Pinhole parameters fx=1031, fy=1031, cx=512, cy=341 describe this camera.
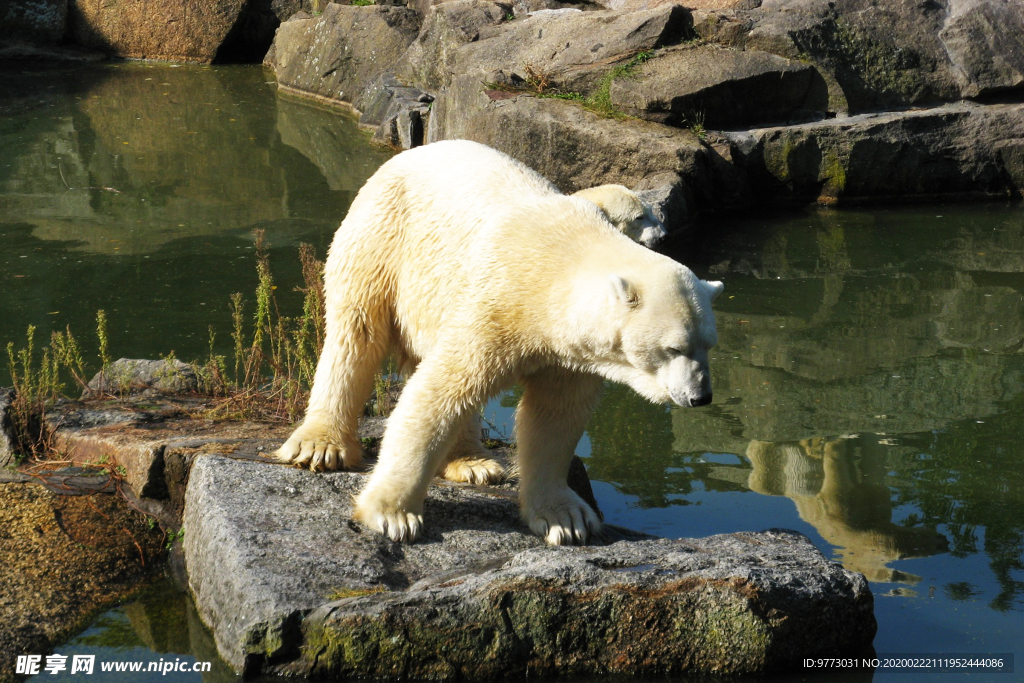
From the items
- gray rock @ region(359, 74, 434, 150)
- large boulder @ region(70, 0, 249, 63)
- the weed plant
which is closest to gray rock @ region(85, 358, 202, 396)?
the weed plant

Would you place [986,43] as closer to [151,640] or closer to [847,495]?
[847,495]

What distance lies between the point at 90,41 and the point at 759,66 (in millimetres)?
13268

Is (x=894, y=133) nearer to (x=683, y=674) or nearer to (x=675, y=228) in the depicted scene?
(x=675, y=228)

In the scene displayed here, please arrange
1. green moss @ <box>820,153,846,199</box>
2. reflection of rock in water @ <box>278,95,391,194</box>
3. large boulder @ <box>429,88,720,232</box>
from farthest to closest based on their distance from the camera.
Result: 1. reflection of rock in water @ <box>278,95,391,194</box>
2. green moss @ <box>820,153,846,199</box>
3. large boulder @ <box>429,88,720,232</box>

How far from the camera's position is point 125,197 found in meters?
10.4

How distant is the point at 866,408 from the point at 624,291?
3377 mm

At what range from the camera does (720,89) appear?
10.6m

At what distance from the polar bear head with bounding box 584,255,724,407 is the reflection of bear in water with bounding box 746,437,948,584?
1520mm

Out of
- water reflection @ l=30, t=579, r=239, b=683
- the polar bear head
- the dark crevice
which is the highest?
the dark crevice

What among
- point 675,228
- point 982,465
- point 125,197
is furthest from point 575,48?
point 982,465

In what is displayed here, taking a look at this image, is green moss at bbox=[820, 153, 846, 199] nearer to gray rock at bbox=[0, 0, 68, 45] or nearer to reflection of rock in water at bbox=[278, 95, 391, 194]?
reflection of rock in water at bbox=[278, 95, 391, 194]

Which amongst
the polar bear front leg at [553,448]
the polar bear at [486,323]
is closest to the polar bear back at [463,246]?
the polar bear at [486,323]

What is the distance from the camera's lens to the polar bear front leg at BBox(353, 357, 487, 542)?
3.58 m

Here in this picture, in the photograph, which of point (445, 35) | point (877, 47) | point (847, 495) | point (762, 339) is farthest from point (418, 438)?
point (445, 35)
